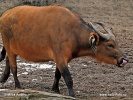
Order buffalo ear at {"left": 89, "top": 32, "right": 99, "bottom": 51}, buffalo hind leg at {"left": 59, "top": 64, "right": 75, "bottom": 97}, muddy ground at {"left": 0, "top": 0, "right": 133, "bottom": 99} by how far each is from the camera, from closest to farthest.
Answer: buffalo ear at {"left": 89, "top": 32, "right": 99, "bottom": 51}, buffalo hind leg at {"left": 59, "top": 64, "right": 75, "bottom": 97}, muddy ground at {"left": 0, "top": 0, "right": 133, "bottom": 99}

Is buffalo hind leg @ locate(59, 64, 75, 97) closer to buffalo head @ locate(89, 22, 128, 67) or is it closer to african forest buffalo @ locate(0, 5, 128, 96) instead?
african forest buffalo @ locate(0, 5, 128, 96)

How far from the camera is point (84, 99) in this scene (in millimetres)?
9297

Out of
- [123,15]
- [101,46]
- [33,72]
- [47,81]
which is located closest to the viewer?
[101,46]

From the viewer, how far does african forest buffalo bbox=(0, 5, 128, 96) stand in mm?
9250

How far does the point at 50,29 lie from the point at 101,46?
1079 mm

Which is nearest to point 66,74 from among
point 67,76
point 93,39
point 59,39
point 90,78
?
point 67,76

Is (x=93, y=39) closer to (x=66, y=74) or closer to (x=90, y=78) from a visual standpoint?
(x=66, y=74)

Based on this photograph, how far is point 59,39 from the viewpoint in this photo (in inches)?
366

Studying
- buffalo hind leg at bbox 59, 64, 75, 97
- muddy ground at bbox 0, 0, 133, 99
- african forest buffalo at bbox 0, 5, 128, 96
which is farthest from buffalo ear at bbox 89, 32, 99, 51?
muddy ground at bbox 0, 0, 133, 99

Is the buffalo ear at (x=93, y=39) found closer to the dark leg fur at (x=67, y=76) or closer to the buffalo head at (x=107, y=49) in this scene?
the buffalo head at (x=107, y=49)

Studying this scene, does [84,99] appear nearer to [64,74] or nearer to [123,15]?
[64,74]

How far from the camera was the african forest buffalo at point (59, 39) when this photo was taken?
9250mm

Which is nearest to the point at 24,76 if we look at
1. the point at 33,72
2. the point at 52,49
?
the point at 33,72

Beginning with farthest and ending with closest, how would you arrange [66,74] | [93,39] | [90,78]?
[90,78]
[66,74]
[93,39]
